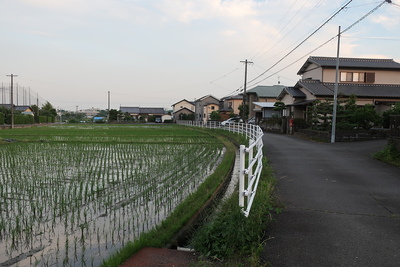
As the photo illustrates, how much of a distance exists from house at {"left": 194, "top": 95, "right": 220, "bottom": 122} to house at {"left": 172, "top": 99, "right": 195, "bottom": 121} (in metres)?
2.79

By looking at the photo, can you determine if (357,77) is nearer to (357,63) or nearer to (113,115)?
(357,63)

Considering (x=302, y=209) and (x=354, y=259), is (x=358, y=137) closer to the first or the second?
(x=302, y=209)

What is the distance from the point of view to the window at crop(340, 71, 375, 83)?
88.9ft

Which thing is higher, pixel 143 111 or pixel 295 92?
pixel 295 92

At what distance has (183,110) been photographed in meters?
78.1

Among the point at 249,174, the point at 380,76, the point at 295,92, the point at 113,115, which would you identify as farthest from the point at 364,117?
the point at 113,115

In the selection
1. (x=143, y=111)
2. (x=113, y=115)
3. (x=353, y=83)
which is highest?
(x=353, y=83)

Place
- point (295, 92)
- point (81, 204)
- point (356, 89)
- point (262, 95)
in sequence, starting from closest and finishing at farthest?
point (81, 204) < point (356, 89) < point (295, 92) < point (262, 95)

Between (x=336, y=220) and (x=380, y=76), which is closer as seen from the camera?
(x=336, y=220)

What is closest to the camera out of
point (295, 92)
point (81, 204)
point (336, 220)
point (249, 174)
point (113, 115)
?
point (249, 174)

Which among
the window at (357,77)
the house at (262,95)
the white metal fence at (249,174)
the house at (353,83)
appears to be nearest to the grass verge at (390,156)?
the white metal fence at (249,174)

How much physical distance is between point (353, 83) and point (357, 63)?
2.49 metres

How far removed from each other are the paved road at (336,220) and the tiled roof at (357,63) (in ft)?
66.5

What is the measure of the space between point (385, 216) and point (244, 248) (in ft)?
8.89
